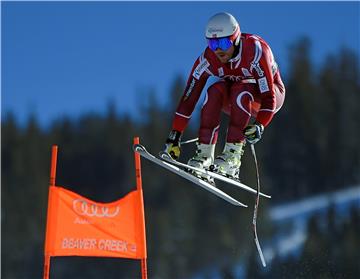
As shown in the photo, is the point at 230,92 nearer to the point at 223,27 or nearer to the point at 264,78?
the point at 264,78

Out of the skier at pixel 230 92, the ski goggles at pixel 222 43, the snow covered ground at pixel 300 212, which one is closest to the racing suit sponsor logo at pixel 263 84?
the skier at pixel 230 92

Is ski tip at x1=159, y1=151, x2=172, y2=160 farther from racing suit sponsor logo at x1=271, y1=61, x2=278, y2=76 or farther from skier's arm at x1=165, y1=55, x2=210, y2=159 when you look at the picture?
racing suit sponsor logo at x1=271, y1=61, x2=278, y2=76

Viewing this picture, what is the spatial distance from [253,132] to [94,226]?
93.8 inches

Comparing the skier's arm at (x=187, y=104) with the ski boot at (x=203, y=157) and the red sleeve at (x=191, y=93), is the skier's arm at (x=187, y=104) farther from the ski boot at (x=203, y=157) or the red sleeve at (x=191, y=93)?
the ski boot at (x=203, y=157)

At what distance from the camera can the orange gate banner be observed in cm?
966

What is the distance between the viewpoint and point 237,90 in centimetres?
902

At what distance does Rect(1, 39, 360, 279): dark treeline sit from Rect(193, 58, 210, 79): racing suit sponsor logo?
111 ft

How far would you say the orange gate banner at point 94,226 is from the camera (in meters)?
9.66

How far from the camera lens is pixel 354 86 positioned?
63938 mm

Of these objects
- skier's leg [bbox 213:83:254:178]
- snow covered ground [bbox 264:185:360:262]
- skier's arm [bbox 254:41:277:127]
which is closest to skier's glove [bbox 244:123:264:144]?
skier's arm [bbox 254:41:277:127]

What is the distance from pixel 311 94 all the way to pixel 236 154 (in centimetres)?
5571

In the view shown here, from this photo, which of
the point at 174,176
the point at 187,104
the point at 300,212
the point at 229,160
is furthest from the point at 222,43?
the point at 174,176

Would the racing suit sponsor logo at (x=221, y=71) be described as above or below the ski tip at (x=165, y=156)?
above

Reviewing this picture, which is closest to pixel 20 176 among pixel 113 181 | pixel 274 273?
pixel 113 181
